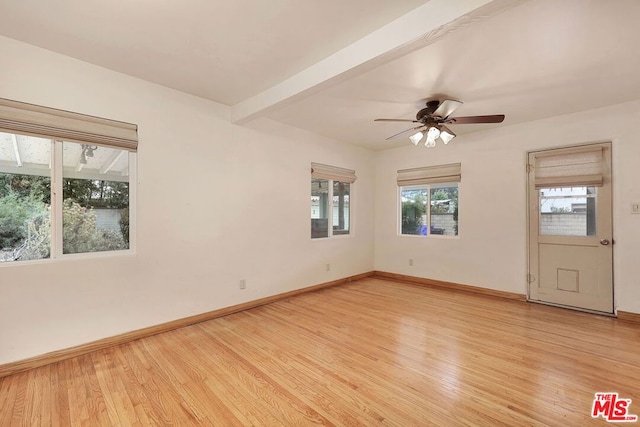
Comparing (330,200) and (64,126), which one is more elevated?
(64,126)

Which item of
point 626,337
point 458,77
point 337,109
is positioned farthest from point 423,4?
point 626,337

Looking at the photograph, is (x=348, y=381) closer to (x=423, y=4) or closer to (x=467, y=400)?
(x=467, y=400)

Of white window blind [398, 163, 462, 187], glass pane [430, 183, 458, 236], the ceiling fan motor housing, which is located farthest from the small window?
the ceiling fan motor housing

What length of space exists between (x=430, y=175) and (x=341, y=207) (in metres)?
1.70

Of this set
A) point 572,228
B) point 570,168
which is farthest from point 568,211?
point 570,168

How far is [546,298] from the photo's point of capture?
3994 mm

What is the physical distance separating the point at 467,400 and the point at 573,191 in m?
3.48

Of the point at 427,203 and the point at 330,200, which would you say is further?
the point at 427,203

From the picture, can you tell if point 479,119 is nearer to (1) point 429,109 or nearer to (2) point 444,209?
(1) point 429,109

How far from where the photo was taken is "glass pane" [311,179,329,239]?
15.8 ft

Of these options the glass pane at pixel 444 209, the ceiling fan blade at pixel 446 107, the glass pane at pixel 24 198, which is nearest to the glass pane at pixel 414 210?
the glass pane at pixel 444 209

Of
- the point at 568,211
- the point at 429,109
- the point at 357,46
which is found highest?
the point at 357,46

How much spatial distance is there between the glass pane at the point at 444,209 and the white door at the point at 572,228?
1.08m

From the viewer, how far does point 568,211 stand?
3.86 m
